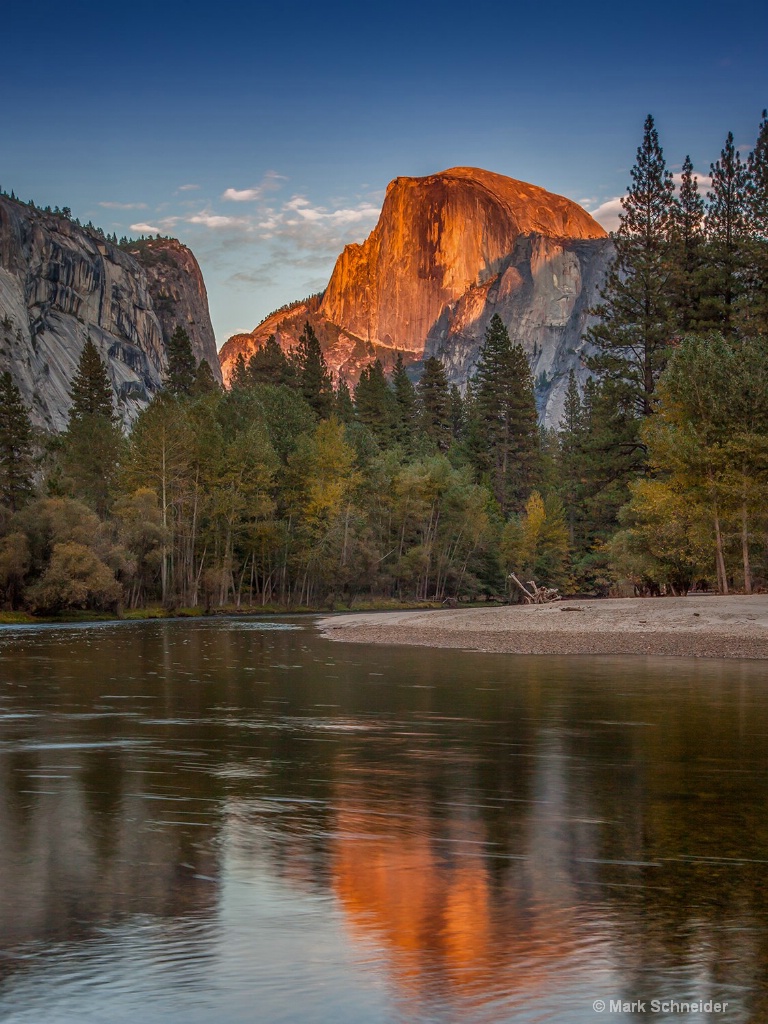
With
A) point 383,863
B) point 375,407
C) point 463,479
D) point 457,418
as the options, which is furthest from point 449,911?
point 457,418

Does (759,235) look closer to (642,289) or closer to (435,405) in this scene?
(642,289)

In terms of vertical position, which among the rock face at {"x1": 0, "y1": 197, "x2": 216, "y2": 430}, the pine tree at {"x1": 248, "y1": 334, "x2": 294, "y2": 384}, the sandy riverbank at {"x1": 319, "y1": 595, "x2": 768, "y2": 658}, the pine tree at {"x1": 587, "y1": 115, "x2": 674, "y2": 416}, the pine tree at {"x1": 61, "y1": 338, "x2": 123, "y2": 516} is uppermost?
the rock face at {"x1": 0, "y1": 197, "x2": 216, "y2": 430}

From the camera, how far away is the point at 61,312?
167 metres

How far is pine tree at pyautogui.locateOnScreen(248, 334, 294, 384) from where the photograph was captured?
4584 inches

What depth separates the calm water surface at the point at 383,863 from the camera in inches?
201

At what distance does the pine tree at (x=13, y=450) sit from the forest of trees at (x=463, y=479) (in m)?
0.17

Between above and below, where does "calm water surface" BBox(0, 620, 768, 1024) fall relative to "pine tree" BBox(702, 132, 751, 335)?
below

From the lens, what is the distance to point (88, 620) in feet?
182

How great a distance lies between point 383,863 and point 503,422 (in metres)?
112

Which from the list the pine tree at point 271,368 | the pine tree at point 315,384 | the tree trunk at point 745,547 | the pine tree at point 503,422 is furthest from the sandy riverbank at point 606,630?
the pine tree at point 271,368

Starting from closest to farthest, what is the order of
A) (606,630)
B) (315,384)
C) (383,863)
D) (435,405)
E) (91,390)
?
(383,863), (606,630), (91,390), (315,384), (435,405)

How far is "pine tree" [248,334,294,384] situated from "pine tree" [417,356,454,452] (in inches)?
772

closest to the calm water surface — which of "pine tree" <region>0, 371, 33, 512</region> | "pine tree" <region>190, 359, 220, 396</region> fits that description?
"pine tree" <region>0, 371, 33, 512</region>

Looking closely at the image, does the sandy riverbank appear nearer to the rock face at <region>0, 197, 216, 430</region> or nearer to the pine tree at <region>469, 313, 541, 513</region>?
the pine tree at <region>469, 313, 541, 513</region>
